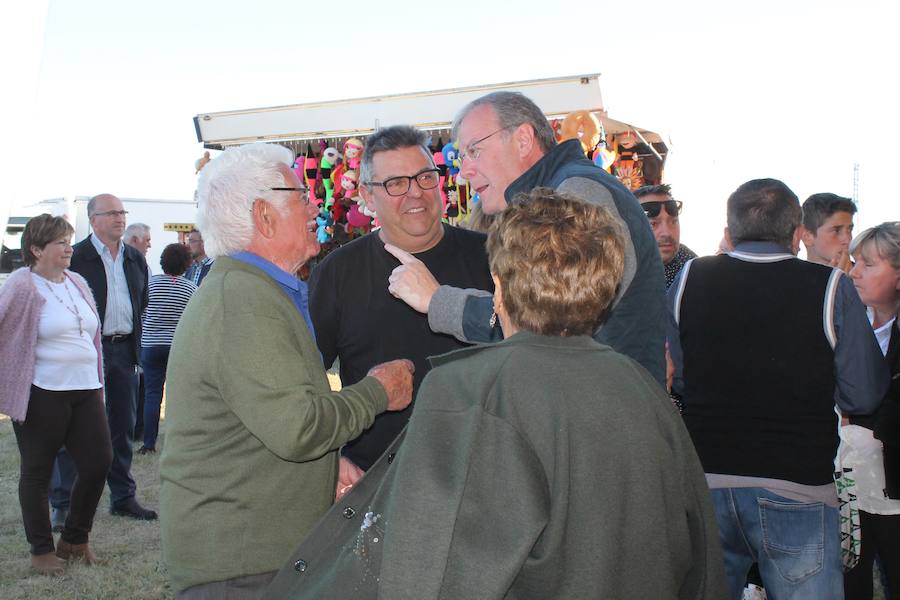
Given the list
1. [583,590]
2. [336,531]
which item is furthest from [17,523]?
[583,590]

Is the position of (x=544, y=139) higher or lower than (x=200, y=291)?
higher

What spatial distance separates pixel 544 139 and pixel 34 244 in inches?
142

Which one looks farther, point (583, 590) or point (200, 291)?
point (200, 291)

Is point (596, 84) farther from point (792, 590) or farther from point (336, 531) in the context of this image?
point (336, 531)

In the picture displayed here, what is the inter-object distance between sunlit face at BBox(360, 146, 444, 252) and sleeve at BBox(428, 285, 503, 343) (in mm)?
730

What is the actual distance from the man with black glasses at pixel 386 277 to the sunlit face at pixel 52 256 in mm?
2631

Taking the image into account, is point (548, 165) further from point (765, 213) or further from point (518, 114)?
point (765, 213)

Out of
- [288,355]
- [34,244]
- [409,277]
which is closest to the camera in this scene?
[288,355]

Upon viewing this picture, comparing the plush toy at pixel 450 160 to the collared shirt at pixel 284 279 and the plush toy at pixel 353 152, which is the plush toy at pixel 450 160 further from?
the collared shirt at pixel 284 279

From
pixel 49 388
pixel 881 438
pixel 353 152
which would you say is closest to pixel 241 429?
pixel 881 438

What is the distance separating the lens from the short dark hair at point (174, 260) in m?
7.16

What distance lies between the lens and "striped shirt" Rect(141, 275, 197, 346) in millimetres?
7004

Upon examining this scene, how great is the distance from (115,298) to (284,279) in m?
4.33

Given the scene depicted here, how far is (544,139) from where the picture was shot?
242cm
